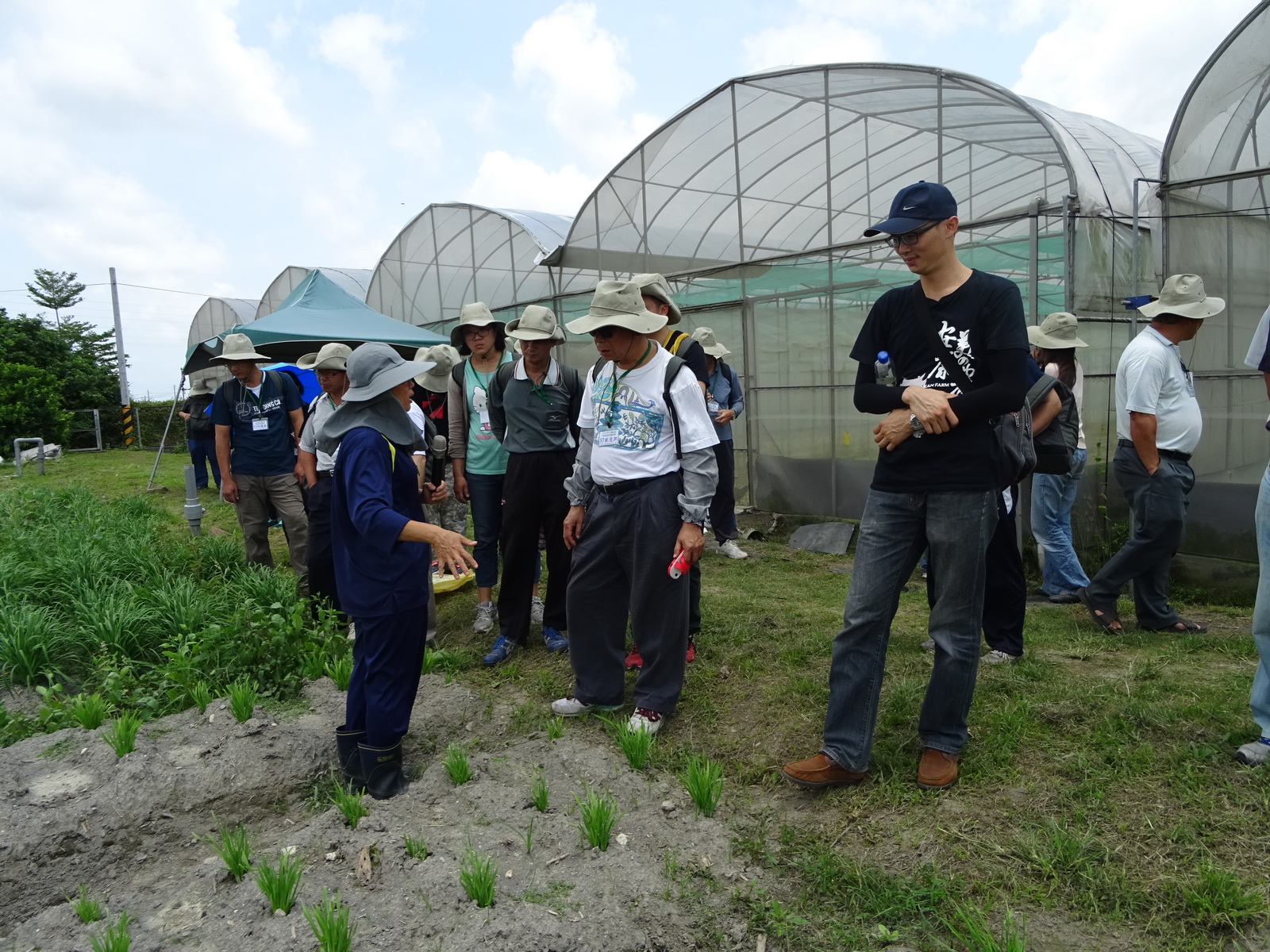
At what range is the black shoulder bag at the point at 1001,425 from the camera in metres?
2.53

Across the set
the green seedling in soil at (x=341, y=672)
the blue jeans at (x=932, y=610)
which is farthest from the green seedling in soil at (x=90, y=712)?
the blue jeans at (x=932, y=610)

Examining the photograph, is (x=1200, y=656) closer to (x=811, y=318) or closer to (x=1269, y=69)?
(x=1269, y=69)

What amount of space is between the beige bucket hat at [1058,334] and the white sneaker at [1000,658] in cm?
186

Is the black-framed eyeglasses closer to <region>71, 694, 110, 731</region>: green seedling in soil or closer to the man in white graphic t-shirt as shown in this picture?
the man in white graphic t-shirt

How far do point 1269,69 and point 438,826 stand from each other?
6.45 meters

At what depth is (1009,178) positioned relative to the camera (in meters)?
6.98

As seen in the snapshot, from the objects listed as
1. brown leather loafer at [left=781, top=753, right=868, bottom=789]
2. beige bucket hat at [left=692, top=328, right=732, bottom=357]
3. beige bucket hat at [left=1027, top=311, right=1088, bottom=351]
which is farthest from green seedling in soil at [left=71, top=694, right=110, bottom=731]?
beige bucket hat at [left=1027, top=311, right=1088, bottom=351]

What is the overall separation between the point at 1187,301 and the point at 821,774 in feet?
10.1

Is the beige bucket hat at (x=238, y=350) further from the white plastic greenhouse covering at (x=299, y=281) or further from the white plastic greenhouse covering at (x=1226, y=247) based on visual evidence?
the white plastic greenhouse covering at (x=299, y=281)

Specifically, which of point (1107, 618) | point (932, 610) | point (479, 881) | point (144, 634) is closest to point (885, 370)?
point (932, 610)

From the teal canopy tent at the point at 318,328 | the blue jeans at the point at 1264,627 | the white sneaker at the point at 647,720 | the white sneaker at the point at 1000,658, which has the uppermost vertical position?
the teal canopy tent at the point at 318,328

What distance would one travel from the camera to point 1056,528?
17.9 ft

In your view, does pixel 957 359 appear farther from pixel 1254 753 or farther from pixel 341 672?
pixel 341 672

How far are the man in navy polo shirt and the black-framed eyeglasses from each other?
4.50 meters
